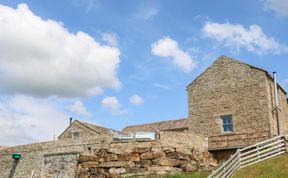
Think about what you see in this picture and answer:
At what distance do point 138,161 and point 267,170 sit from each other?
8341 mm

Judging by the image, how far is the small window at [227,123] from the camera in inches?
1187

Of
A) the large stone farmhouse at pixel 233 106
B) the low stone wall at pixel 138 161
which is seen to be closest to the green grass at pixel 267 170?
the low stone wall at pixel 138 161

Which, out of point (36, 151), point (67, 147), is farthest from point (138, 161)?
point (36, 151)

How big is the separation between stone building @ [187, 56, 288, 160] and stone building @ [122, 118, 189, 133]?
1252 cm

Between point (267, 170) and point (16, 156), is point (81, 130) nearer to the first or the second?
point (16, 156)

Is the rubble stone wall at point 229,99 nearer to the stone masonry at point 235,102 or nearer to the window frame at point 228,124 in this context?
the stone masonry at point 235,102

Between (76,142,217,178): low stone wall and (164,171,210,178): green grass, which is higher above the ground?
(76,142,217,178): low stone wall

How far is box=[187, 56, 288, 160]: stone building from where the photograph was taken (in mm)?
28969

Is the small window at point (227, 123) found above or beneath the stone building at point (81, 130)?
beneath

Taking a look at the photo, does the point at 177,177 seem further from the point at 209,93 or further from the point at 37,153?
the point at 37,153

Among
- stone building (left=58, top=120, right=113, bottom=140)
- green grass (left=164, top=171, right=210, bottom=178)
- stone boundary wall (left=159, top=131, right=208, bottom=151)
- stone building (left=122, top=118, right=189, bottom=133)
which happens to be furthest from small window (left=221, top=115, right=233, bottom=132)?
stone building (left=58, top=120, right=113, bottom=140)

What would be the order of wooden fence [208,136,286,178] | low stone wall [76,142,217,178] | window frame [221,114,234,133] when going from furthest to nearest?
window frame [221,114,234,133] < low stone wall [76,142,217,178] < wooden fence [208,136,286,178]

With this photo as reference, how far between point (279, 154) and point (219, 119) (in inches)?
261

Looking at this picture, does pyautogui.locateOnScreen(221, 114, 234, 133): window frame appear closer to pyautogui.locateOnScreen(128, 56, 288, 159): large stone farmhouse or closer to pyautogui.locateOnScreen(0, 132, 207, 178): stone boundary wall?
pyautogui.locateOnScreen(128, 56, 288, 159): large stone farmhouse
